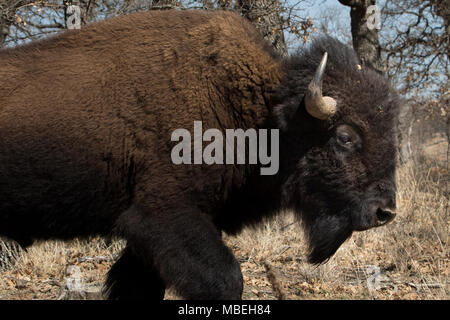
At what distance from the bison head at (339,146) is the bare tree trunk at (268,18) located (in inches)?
136

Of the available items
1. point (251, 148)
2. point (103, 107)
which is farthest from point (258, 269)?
point (103, 107)

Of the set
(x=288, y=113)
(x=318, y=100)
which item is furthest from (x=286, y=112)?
(x=318, y=100)

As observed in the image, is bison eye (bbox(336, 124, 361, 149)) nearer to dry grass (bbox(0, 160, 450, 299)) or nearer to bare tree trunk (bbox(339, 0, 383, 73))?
dry grass (bbox(0, 160, 450, 299))

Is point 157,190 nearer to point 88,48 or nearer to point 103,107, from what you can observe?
point 103,107

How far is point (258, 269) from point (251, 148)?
279 centimetres

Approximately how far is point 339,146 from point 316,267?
1294 millimetres

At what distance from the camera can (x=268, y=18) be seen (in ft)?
24.1

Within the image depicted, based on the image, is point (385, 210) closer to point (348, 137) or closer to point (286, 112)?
point (348, 137)

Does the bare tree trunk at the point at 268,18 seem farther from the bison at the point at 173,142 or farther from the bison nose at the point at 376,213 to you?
the bison nose at the point at 376,213

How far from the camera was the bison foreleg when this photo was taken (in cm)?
331

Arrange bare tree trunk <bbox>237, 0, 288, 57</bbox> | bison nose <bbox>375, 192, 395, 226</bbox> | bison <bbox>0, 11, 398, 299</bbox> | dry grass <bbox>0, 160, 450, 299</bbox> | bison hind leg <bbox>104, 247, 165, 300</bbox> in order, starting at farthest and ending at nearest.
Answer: bare tree trunk <bbox>237, 0, 288, 57</bbox>, dry grass <bbox>0, 160, 450, 299</bbox>, bison hind leg <bbox>104, 247, 165, 300</bbox>, bison nose <bbox>375, 192, 395, 226</bbox>, bison <bbox>0, 11, 398, 299</bbox>

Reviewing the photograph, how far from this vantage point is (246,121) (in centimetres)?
375

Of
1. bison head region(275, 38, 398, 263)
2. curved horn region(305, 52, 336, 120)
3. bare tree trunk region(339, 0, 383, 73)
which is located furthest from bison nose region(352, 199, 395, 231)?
bare tree trunk region(339, 0, 383, 73)

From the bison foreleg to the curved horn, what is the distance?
117cm
